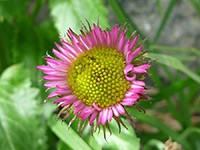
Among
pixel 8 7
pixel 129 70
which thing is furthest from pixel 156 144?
pixel 8 7

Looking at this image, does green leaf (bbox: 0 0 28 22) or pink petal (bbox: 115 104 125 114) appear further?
green leaf (bbox: 0 0 28 22)

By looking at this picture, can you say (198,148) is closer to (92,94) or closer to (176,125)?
(176,125)

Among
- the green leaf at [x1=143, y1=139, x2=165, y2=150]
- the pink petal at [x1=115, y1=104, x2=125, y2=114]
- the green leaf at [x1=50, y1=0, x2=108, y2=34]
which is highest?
the green leaf at [x1=50, y1=0, x2=108, y2=34]

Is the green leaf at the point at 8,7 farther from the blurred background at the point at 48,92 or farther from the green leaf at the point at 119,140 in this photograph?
the green leaf at the point at 119,140

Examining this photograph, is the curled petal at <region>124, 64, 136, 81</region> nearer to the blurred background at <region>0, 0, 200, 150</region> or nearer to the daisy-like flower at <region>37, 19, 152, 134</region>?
the daisy-like flower at <region>37, 19, 152, 134</region>

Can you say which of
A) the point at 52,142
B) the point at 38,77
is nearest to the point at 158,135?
the point at 52,142

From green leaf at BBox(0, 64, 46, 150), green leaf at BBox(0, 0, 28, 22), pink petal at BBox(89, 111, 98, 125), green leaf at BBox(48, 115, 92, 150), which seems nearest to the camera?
pink petal at BBox(89, 111, 98, 125)

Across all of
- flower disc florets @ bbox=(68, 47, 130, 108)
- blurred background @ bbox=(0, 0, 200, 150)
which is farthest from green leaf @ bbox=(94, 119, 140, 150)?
flower disc florets @ bbox=(68, 47, 130, 108)

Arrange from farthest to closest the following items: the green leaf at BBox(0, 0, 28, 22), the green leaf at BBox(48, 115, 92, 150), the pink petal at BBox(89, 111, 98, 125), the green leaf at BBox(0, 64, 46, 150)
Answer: the green leaf at BBox(0, 0, 28, 22) → the green leaf at BBox(0, 64, 46, 150) → the green leaf at BBox(48, 115, 92, 150) → the pink petal at BBox(89, 111, 98, 125)

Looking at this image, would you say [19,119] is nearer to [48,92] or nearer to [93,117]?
[48,92]
